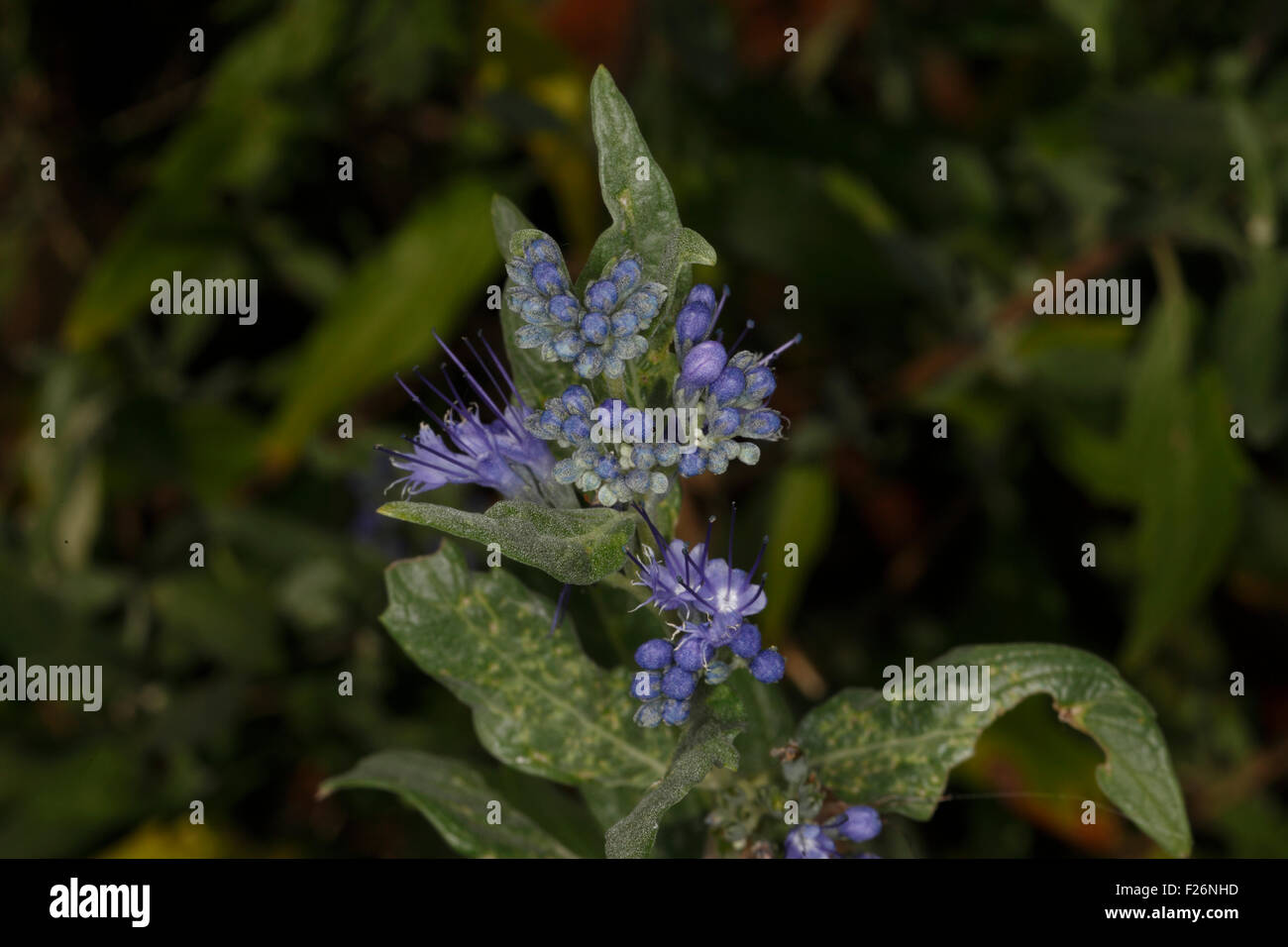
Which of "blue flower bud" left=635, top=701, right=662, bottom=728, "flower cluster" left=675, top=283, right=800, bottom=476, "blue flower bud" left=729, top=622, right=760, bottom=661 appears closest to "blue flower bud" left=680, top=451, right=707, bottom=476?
"flower cluster" left=675, top=283, right=800, bottom=476

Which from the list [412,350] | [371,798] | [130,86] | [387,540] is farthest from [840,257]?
[130,86]

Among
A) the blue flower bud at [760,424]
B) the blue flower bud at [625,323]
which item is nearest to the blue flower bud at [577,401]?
the blue flower bud at [625,323]

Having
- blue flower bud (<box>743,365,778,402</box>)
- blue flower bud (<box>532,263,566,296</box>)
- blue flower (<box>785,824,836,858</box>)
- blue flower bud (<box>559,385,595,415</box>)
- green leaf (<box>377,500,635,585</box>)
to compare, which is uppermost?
blue flower bud (<box>532,263,566,296</box>)

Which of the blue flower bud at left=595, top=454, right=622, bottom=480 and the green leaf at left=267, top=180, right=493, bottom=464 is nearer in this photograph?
the blue flower bud at left=595, top=454, right=622, bottom=480

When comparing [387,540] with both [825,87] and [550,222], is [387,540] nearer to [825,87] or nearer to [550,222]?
[550,222]

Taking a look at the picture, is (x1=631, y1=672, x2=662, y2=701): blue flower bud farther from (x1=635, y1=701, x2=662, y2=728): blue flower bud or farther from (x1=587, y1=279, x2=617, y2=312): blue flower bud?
(x1=587, y1=279, x2=617, y2=312): blue flower bud

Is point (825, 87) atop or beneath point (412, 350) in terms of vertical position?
atop
